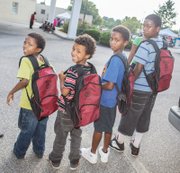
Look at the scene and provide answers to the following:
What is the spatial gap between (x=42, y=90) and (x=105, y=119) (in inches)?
35.4

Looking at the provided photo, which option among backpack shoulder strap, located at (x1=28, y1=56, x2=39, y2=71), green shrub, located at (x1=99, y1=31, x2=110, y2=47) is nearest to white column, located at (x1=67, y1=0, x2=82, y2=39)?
green shrub, located at (x1=99, y1=31, x2=110, y2=47)

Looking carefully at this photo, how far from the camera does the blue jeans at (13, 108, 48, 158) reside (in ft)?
11.4

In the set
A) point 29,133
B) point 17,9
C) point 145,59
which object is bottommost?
point 17,9

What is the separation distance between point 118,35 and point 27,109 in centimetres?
130

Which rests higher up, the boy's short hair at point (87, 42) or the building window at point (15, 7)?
the boy's short hair at point (87, 42)

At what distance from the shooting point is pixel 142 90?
393cm

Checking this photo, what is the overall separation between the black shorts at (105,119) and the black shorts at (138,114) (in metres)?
0.37

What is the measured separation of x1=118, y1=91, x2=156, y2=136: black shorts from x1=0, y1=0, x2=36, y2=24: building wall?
1406 inches

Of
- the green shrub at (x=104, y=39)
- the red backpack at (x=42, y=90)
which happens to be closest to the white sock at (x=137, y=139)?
the red backpack at (x=42, y=90)

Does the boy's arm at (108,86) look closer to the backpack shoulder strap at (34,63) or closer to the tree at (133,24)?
the backpack shoulder strap at (34,63)

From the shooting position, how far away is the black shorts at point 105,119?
3.69 m

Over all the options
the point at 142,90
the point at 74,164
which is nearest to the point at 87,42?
the point at 142,90

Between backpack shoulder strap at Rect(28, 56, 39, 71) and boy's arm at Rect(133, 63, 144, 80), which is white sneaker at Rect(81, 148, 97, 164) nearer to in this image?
boy's arm at Rect(133, 63, 144, 80)

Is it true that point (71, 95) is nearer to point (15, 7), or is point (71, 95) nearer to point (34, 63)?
point (34, 63)
